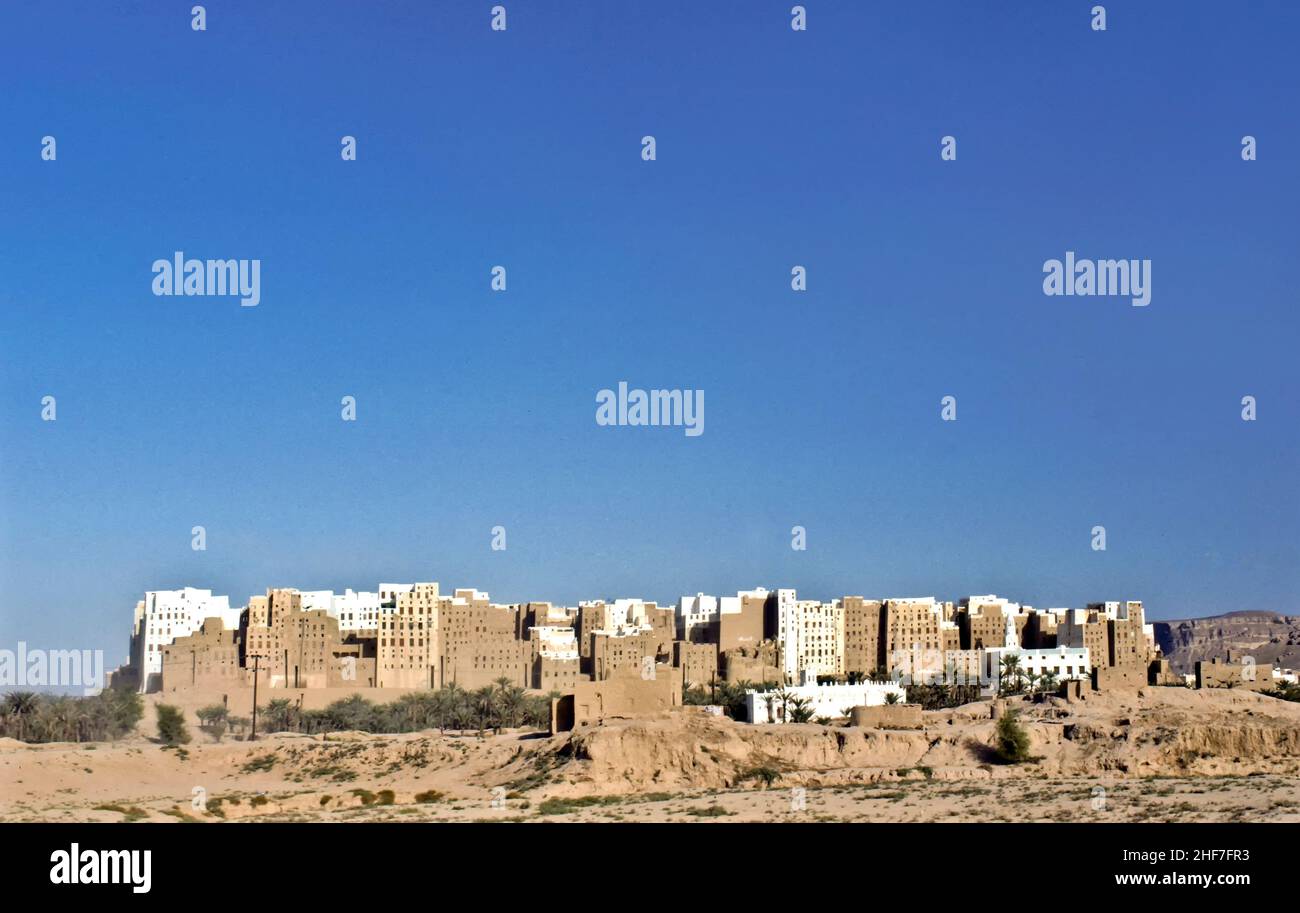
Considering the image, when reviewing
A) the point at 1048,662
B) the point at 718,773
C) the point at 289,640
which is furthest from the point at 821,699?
the point at 289,640

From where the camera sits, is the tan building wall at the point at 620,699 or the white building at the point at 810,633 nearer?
the tan building wall at the point at 620,699

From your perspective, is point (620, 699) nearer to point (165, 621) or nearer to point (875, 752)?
point (875, 752)

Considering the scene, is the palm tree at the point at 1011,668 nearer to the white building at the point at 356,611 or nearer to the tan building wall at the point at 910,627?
the tan building wall at the point at 910,627

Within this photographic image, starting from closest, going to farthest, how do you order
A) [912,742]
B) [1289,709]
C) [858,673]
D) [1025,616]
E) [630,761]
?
1. [630,761]
2. [912,742]
3. [1289,709]
4. [858,673]
5. [1025,616]

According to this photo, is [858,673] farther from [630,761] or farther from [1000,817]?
[1000,817]

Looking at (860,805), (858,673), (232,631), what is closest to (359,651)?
(232,631)

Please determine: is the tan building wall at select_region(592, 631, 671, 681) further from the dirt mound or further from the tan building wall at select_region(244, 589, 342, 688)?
the dirt mound

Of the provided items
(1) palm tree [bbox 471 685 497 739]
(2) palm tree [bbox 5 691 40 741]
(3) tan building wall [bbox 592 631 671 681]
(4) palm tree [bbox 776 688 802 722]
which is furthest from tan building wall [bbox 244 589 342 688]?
(4) palm tree [bbox 776 688 802 722]

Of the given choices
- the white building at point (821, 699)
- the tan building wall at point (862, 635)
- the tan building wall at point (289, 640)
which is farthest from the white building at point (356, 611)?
the white building at point (821, 699)
